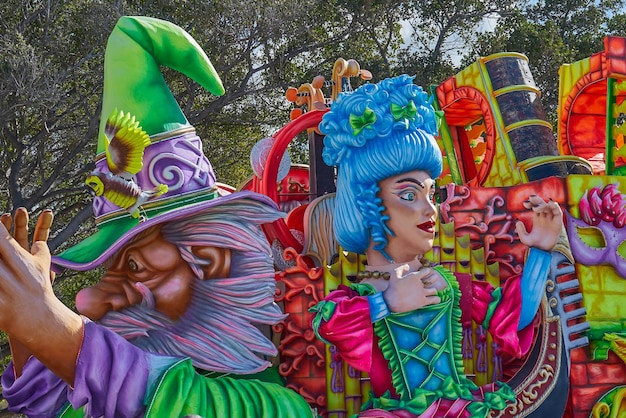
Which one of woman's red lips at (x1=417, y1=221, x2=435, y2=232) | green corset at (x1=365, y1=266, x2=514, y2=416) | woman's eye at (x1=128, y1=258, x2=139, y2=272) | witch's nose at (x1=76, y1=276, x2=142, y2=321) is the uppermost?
woman's eye at (x1=128, y1=258, x2=139, y2=272)

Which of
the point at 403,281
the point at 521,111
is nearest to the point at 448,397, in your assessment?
the point at 403,281

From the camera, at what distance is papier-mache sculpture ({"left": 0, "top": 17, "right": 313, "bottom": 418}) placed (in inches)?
136

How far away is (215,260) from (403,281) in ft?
2.70

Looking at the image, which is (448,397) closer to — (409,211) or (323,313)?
(323,313)

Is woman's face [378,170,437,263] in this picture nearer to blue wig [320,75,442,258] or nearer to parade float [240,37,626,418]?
blue wig [320,75,442,258]

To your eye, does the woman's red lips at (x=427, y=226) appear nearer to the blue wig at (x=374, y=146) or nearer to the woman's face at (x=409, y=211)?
the woman's face at (x=409, y=211)

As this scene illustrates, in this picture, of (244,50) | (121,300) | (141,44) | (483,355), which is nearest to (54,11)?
(244,50)

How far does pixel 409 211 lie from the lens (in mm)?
3625

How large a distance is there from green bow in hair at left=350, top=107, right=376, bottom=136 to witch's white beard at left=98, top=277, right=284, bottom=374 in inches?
30.5

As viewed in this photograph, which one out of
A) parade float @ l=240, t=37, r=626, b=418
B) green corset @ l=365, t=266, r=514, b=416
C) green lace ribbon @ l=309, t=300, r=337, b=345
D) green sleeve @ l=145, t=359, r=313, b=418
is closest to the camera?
green sleeve @ l=145, t=359, r=313, b=418

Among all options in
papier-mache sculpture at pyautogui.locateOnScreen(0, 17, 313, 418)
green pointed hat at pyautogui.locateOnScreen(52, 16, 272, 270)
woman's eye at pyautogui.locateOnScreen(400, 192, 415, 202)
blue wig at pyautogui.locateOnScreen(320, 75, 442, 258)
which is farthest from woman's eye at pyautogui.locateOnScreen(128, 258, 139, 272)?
woman's eye at pyautogui.locateOnScreen(400, 192, 415, 202)

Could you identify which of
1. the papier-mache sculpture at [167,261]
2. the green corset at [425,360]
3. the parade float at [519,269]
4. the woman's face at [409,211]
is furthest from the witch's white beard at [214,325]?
the woman's face at [409,211]

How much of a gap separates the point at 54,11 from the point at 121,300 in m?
5.17

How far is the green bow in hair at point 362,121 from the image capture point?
3598 millimetres
